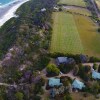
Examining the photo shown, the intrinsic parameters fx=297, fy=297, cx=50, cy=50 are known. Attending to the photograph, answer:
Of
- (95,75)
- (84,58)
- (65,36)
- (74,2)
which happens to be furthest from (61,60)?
(74,2)

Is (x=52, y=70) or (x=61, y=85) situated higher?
(x=52, y=70)

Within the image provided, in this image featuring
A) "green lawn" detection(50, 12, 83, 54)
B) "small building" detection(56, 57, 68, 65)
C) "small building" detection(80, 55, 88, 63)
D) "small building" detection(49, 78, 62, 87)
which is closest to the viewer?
"small building" detection(49, 78, 62, 87)

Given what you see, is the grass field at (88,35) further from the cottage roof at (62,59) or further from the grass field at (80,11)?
the cottage roof at (62,59)

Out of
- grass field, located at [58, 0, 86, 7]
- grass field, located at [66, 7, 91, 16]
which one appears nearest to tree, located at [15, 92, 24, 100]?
grass field, located at [66, 7, 91, 16]

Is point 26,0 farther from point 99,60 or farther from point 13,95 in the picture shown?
point 13,95

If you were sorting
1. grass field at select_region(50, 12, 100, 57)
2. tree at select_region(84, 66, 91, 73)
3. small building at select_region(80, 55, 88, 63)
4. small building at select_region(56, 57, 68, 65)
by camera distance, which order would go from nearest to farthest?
tree at select_region(84, 66, 91, 73) < small building at select_region(56, 57, 68, 65) < small building at select_region(80, 55, 88, 63) < grass field at select_region(50, 12, 100, 57)

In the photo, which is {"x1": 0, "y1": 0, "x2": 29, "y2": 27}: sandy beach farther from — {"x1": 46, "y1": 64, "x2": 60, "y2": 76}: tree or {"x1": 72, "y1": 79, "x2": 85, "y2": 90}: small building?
{"x1": 72, "y1": 79, "x2": 85, "y2": 90}: small building

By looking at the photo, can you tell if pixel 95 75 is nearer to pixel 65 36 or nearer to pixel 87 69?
pixel 87 69

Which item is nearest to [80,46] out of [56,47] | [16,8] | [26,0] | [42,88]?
[56,47]
